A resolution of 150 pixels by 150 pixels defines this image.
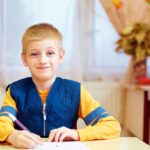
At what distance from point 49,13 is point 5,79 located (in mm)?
713

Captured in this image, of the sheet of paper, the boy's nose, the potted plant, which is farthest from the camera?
the potted plant

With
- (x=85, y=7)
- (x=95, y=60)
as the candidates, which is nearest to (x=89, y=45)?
(x=95, y=60)

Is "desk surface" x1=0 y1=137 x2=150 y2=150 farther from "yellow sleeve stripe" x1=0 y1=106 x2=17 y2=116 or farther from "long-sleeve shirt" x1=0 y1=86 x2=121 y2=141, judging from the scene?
"yellow sleeve stripe" x1=0 y1=106 x2=17 y2=116

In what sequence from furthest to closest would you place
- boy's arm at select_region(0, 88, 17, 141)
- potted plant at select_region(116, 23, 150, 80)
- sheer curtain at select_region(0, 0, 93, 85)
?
sheer curtain at select_region(0, 0, 93, 85)
potted plant at select_region(116, 23, 150, 80)
boy's arm at select_region(0, 88, 17, 141)

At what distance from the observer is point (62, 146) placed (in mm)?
958

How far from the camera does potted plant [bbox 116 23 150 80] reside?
8.97 feet

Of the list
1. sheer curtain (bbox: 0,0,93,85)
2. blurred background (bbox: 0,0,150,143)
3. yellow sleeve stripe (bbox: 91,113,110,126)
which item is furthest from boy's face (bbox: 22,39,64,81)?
sheer curtain (bbox: 0,0,93,85)

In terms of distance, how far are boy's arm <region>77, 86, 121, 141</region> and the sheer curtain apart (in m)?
1.69

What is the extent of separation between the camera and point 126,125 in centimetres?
301

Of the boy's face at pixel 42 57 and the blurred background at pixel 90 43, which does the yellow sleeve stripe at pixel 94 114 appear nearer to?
the boy's face at pixel 42 57

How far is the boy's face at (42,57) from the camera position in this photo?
118cm

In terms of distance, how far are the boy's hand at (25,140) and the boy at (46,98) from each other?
0.14 m

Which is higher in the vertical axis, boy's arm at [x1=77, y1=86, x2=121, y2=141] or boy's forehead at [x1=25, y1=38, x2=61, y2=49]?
boy's forehead at [x1=25, y1=38, x2=61, y2=49]

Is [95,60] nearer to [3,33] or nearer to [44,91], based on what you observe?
[3,33]
